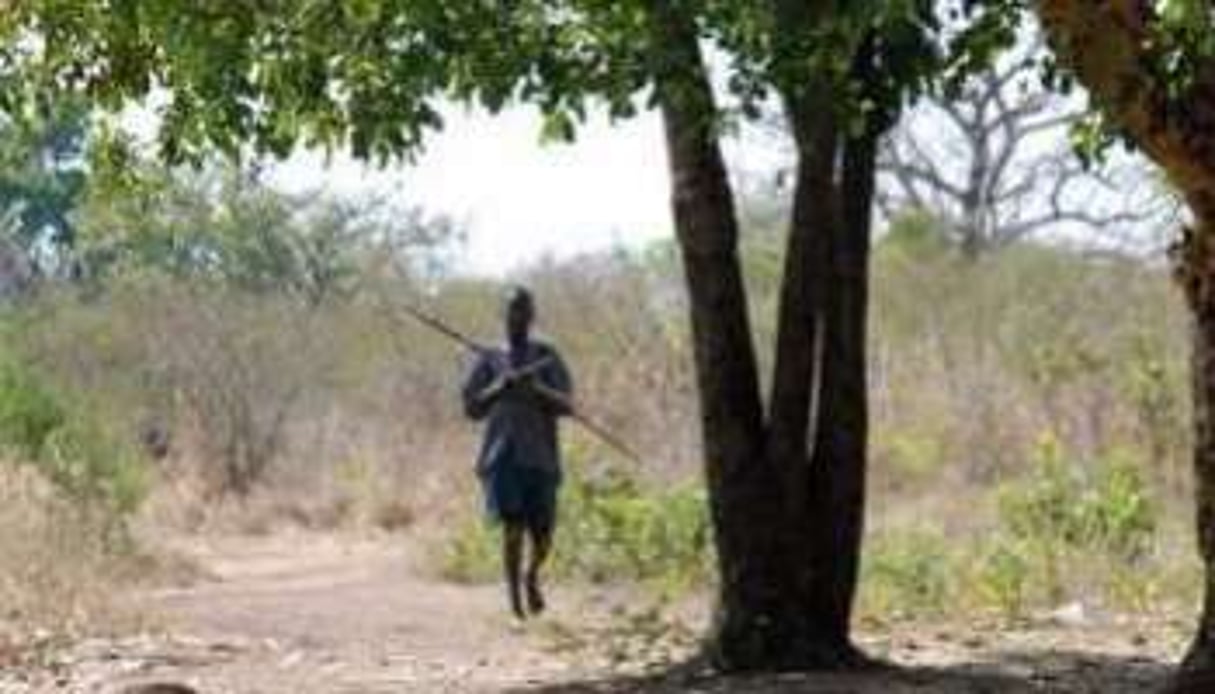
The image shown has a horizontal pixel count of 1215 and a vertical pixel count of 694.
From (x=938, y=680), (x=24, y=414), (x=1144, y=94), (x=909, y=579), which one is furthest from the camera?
(x=24, y=414)

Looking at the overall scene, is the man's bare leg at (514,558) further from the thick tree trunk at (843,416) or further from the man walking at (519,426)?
the thick tree trunk at (843,416)

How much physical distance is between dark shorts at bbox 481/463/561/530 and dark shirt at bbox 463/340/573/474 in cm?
3

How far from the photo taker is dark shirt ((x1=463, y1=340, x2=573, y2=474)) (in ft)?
41.4

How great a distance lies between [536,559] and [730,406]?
362cm

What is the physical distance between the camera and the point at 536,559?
13.0m

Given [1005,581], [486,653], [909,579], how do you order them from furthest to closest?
[909,579] → [1005,581] → [486,653]

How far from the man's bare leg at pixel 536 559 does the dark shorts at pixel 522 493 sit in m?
0.03

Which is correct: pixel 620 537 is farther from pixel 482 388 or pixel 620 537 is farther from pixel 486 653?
pixel 486 653

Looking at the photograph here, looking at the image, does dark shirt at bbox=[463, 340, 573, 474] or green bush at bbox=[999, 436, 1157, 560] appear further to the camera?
green bush at bbox=[999, 436, 1157, 560]

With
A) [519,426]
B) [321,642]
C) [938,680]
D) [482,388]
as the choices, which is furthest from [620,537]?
[938,680]

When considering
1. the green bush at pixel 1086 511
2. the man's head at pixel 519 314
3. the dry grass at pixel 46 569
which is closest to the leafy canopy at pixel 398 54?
the man's head at pixel 519 314

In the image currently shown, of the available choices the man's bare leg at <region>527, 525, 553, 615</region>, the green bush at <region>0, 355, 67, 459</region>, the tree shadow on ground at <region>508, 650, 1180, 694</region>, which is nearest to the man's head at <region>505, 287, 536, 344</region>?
the man's bare leg at <region>527, 525, 553, 615</region>

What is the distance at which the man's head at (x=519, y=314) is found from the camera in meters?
12.3

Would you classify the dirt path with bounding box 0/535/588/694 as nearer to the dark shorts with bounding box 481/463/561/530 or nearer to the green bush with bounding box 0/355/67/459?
the dark shorts with bounding box 481/463/561/530
